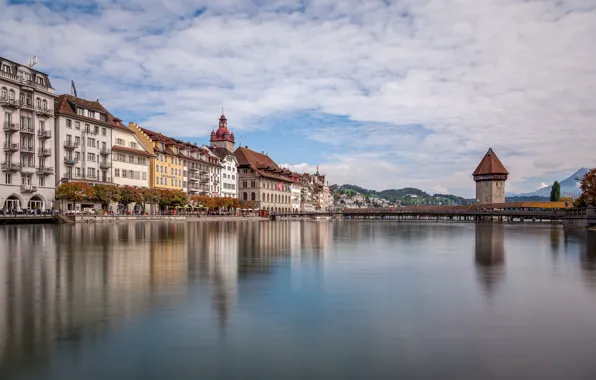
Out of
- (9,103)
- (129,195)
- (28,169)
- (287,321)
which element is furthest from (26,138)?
(287,321)

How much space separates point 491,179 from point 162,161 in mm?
115454

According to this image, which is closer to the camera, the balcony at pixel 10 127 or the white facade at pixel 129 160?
the balcony at pixel 10 127

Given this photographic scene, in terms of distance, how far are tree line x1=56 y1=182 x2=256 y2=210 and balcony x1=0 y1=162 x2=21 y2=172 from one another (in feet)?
20.3

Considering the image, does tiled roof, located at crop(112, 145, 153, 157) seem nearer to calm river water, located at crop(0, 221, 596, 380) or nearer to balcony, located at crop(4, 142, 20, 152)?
balcony, located at crop(4, 142, 20, 152)

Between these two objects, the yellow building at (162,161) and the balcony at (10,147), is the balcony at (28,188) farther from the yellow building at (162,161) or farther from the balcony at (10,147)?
the yellow building at (162,161)

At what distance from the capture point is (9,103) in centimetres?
6819

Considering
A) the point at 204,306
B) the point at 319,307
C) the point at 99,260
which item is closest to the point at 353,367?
the point at 319,307

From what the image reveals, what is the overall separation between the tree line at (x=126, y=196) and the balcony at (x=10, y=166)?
6.18 meters

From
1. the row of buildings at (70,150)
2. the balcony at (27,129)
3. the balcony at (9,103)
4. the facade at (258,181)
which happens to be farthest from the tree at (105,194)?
the facade at (258,181)

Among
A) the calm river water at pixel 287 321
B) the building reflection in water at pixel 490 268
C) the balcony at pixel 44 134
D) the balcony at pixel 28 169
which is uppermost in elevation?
the balcony at pixel 44 134

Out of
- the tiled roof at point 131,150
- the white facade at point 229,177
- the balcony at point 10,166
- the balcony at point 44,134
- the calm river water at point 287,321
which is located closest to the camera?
the calm river water at point 287,321

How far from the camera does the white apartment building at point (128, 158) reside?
89.9 meters

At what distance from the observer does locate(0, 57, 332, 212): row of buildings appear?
69625 mm

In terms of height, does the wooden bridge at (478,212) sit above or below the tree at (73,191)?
below
